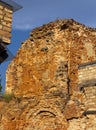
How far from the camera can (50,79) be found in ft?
47.0

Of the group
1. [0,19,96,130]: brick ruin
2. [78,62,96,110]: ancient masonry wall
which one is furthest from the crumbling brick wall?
[78,62,96,110]: ancient masonry wall

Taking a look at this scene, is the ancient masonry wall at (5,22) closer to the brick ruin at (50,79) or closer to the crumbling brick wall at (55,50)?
the brick ruin at (50,79)

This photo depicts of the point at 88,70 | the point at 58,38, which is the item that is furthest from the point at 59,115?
the point at 58,38

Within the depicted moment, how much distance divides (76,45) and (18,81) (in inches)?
116

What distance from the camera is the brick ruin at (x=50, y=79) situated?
13141 mm

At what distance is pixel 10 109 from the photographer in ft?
47.3

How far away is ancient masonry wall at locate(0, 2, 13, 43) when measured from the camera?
5.24 metres

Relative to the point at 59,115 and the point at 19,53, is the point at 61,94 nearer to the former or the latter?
the point at 59,115

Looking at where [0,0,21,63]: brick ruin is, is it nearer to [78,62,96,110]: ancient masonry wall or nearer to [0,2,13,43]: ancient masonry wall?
[0,2,13,43]: ancient masonry wall

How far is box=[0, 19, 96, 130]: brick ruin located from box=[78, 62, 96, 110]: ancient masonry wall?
488 mm

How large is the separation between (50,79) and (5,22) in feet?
29.8

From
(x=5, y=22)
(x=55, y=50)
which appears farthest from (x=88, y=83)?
(x=5, y=22)

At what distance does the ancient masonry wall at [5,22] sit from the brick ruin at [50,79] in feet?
23.7

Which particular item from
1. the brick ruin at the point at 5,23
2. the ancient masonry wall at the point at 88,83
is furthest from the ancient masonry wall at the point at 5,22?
the ancient masonry wall at the point at 88,83
